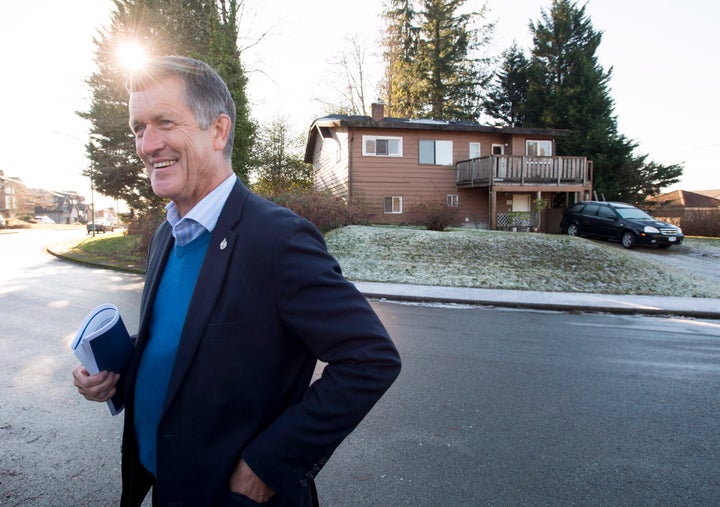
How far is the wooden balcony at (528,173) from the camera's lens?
72.9 feet

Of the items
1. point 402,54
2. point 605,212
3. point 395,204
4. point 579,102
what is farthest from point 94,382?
point 402,54

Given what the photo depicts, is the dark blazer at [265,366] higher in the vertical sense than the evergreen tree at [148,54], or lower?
lower

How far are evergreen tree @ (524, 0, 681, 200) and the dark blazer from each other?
33.0m

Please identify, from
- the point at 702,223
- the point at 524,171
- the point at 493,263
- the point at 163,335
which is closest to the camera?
the point at 163,335

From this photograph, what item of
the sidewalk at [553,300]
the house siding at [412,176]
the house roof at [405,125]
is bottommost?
the sidewalk at [553,300]

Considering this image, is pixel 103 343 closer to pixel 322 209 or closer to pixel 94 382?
pixel 94 382

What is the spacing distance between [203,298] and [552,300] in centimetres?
1065

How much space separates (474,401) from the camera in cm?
449

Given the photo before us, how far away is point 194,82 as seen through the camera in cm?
155

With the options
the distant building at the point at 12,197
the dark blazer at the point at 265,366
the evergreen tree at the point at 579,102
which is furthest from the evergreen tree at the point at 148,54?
the distant building at the point at 12,197

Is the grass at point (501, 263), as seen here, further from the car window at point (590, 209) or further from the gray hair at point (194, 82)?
the gray hair at point (194, 82)

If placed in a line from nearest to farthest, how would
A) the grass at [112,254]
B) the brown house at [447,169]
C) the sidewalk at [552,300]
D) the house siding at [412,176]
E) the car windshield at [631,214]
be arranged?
1. the sidewalk at [552,300]
2. the grass at [112,254]
3. the car windshield at [631,214]
4. the brown house at [447,169]
5. the house siding at [412,176]

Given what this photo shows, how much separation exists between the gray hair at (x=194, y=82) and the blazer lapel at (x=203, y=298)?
17.9 inches

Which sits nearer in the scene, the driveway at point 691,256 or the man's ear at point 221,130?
the man's ear at point 221,130
